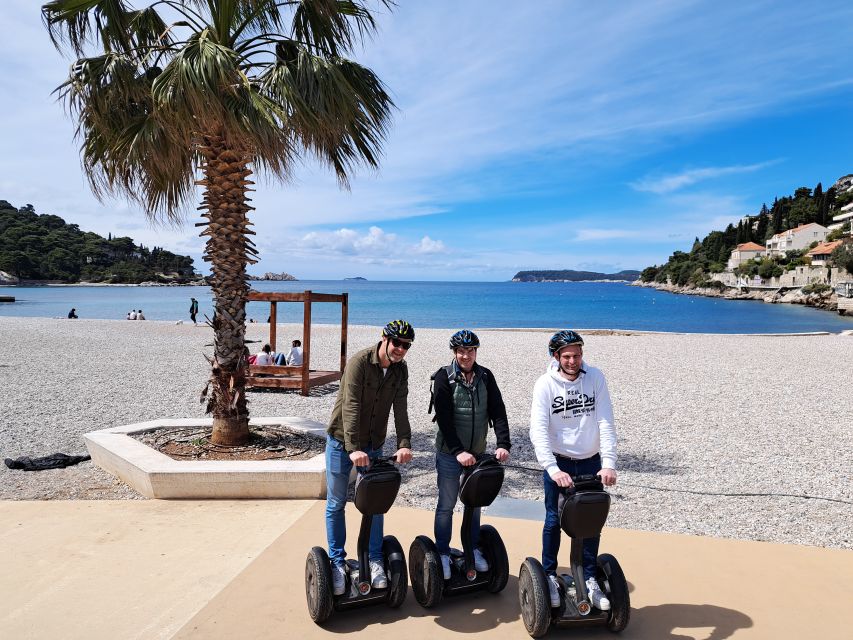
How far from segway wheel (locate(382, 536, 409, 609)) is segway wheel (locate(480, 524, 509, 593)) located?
1.81ft

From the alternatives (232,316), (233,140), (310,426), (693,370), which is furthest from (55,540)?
(693,370)

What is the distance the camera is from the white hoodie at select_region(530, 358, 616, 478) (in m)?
3.29

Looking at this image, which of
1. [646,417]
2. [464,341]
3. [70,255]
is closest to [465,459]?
[464,341]

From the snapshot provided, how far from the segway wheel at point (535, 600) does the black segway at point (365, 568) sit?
2.38 feet

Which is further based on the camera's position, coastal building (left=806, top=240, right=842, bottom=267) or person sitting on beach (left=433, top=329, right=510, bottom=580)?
coastal building (left=806, top=240, right=842, bottom=267)

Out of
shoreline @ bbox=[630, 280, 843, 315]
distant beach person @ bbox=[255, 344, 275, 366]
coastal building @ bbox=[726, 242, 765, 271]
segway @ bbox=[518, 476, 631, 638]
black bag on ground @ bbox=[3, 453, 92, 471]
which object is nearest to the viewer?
segway @ bbox=[518, 476, 631, 638]

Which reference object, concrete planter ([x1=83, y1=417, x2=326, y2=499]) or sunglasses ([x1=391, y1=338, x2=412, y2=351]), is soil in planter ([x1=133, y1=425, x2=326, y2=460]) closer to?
concrete planter ([x1=83, y1=417, x2=326, y2=499])

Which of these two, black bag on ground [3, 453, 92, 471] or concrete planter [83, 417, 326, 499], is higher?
concrete planter [83, 417, 326, 499]

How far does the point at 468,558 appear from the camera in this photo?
3.62 meters

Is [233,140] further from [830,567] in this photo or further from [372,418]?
[830,567]

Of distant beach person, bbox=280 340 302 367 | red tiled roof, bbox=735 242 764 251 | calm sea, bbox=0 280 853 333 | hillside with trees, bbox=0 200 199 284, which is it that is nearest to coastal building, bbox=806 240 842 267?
calm sea, bbox=0 280 853 333

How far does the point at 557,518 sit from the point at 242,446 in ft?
13.8

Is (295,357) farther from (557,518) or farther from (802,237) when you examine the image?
(802,237)

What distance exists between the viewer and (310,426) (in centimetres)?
732
